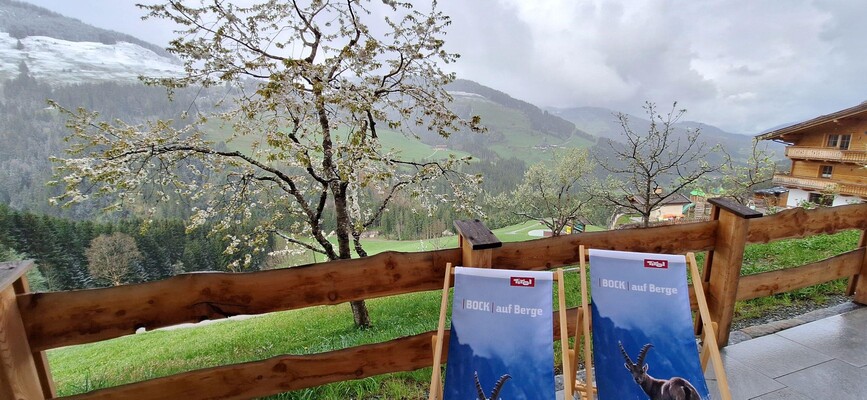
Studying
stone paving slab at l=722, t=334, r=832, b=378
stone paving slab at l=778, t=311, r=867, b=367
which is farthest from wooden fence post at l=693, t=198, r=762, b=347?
stone paving slab at l=778, t=311, r=867, b=367

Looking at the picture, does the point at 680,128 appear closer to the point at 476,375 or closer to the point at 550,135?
the point at 476,375

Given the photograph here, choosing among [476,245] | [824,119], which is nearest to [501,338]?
[476,245]

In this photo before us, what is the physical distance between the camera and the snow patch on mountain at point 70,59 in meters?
26.6

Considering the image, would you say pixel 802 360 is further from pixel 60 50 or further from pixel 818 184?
pixel 60 50

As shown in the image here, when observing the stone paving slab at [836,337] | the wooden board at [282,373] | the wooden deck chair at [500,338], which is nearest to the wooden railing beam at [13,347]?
the wooden board at [282,373]

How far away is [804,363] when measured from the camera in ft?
7.39

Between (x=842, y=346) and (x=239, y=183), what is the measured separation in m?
6.41

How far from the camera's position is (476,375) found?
4.58 feet

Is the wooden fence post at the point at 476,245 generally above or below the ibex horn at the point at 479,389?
above

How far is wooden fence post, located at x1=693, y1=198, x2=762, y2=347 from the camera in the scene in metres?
2.17

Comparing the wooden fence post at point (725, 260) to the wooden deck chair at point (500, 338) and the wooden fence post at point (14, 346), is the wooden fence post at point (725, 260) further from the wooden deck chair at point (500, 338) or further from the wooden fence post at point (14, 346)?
the wooden fence post at point (14, 346)

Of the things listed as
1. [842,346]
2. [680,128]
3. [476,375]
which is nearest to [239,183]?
[476,375]

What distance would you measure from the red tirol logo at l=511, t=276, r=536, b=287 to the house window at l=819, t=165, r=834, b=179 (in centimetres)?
2488

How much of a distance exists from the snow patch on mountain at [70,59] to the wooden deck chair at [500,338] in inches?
1293
